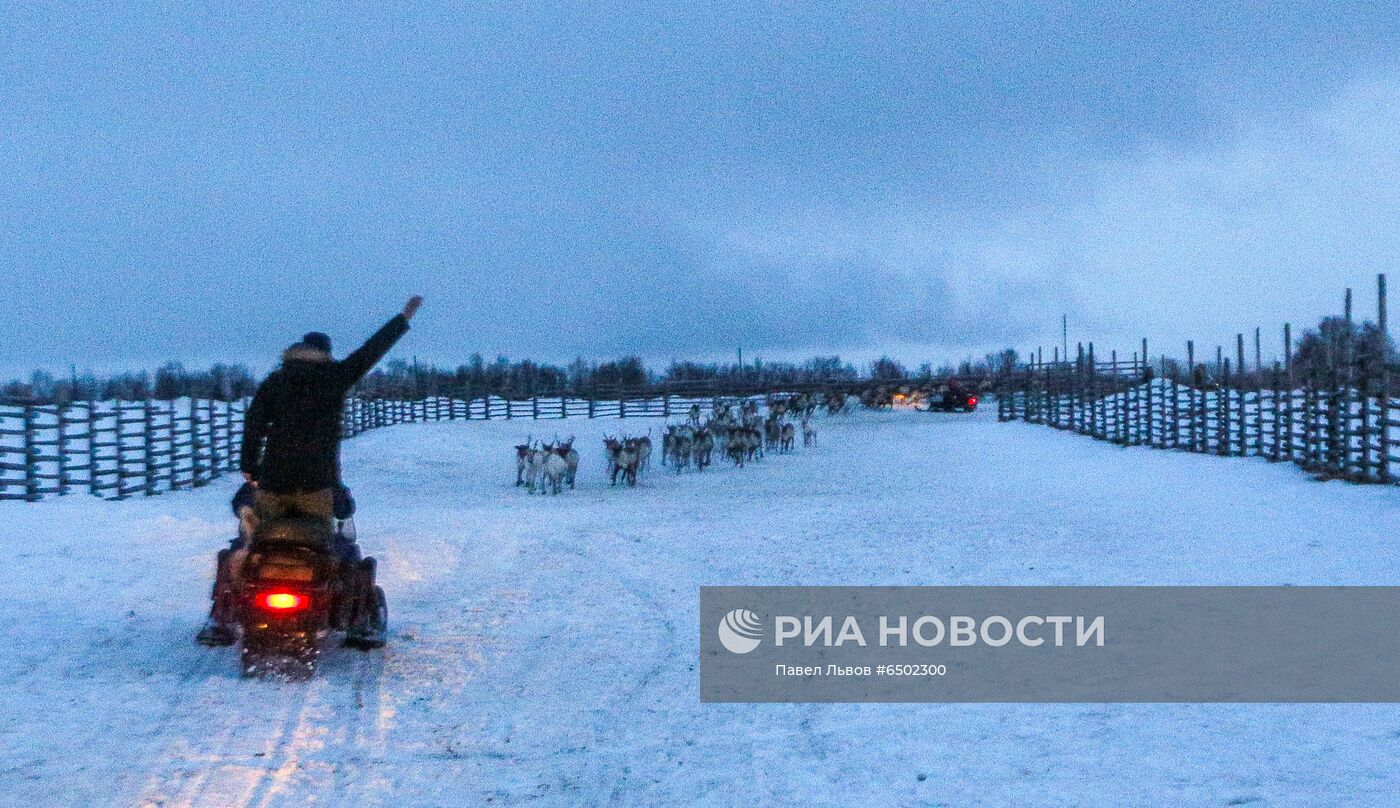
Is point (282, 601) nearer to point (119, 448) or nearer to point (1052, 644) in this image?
point (1052, 644)

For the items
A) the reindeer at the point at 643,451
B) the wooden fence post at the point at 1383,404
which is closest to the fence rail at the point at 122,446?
the reindeer at the point at 643,451

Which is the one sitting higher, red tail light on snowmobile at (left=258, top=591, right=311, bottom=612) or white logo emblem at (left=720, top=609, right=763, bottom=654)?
red tail light on snowmobile at (left=258, top=591, right=311, bottom=612)

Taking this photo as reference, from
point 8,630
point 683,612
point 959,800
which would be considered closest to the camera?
point 959,800

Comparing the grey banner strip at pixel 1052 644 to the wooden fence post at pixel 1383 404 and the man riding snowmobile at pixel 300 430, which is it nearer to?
the man riding snowmobile at pixel 300 430

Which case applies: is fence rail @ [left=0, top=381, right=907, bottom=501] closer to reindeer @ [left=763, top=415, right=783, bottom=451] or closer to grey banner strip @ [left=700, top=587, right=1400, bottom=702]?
reindeer @ [left=763, top=415, right=783, bottom=451]

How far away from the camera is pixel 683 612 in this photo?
935cm

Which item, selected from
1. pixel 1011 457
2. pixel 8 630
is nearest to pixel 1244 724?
pixel 8 630

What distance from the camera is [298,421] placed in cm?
685

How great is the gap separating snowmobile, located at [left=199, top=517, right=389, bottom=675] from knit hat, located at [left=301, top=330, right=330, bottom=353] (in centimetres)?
107

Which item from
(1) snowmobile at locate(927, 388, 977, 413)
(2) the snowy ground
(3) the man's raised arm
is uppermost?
(3) the man's raised arm

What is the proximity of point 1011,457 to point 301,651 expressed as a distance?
24.1 metres

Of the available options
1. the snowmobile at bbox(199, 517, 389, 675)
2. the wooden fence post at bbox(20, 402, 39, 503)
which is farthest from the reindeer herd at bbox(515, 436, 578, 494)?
the snowmobile at bbox(199, 517, 389, 675)

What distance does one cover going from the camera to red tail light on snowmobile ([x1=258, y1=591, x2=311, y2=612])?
6.59 metres

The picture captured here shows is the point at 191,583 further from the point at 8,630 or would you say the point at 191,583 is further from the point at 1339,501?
the point at 1339,501
